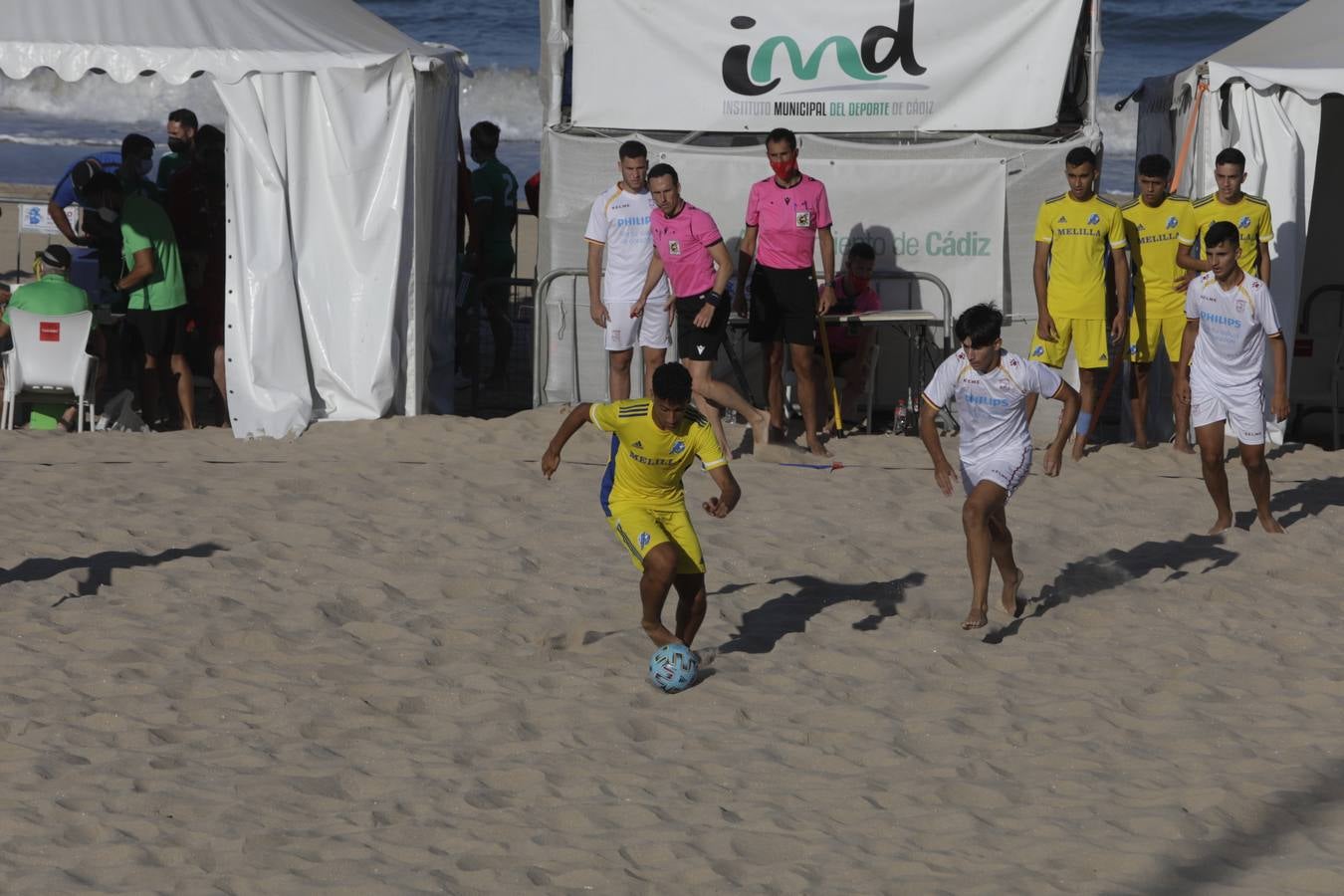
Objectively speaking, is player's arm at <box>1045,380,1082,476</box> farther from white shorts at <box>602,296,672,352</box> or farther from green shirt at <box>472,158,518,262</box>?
green shirt at <box>472,158,518,262</box>

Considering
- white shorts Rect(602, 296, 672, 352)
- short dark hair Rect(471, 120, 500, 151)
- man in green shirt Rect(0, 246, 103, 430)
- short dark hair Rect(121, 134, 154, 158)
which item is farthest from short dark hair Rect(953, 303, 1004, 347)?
short dark hair Rect(121, 134, 154, 158)

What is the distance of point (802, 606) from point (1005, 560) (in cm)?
88

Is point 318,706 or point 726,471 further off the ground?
point 726,471

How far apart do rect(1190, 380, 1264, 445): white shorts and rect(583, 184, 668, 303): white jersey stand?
10.1ft

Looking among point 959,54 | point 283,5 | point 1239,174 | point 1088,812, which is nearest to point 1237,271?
point 1239,174

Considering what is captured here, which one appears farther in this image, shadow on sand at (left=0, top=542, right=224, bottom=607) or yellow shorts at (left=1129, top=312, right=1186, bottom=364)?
yellow shorts at (left=1129, top=312, right=1186, bottom=364)

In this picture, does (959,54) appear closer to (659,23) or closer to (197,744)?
(659,23)

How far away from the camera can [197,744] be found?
574 cm

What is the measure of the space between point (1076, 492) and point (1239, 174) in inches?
79.5

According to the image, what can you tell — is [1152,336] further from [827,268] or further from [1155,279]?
[827,268]

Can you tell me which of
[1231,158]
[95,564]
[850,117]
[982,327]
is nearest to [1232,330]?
[1231,158]

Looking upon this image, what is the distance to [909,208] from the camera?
10953mm

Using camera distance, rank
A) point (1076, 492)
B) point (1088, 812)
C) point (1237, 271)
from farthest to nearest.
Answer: point (1076, 492)
point (1237, 271)
point (1088, 812)

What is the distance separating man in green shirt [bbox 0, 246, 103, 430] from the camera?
1011 centimetres
